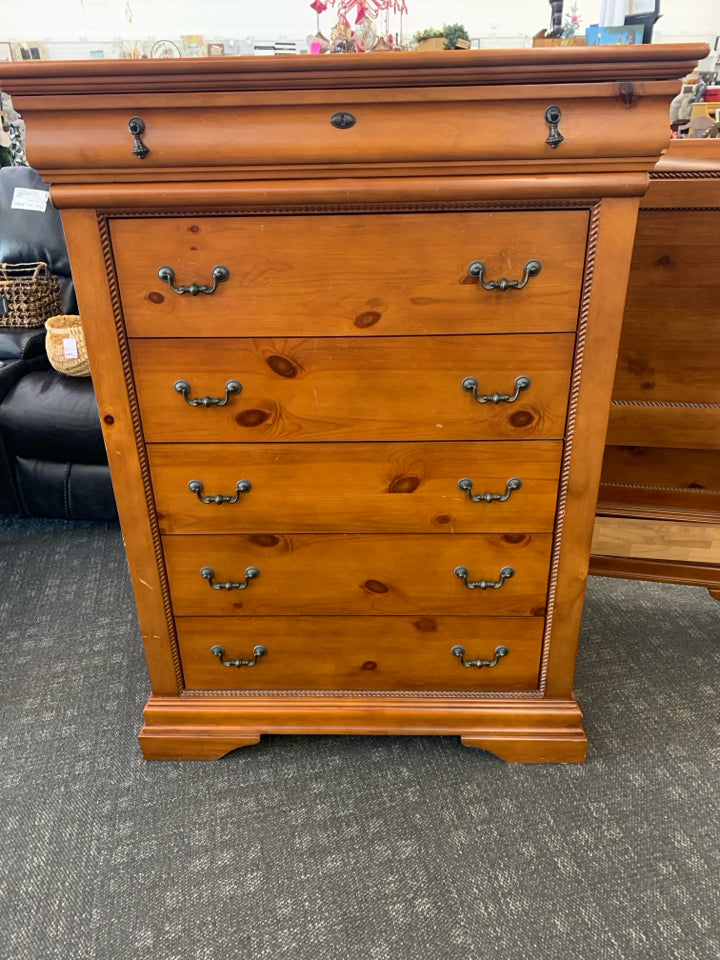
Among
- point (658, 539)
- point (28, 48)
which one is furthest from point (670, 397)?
point (28, 48)

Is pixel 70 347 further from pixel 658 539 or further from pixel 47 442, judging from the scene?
pixel 658 539

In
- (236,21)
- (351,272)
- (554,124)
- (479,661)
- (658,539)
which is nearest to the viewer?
(554,124)

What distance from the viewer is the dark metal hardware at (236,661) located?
1.31 meters

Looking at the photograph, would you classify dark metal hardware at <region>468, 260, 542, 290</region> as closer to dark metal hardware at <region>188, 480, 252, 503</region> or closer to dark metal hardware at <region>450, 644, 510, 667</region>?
dark metal hardware at <region>188, 480, 252, 503</region>

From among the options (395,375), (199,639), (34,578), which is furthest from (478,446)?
(34,578)

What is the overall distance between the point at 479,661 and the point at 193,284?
0.86 m

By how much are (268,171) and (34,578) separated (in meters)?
1.47

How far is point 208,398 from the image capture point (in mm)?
1104

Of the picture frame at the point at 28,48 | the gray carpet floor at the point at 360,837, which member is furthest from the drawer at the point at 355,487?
the picture frame at the point at 28,48

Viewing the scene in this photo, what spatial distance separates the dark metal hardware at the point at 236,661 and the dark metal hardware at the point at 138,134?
87 centimetres

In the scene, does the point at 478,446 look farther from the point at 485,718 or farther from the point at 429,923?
the point at 429,923

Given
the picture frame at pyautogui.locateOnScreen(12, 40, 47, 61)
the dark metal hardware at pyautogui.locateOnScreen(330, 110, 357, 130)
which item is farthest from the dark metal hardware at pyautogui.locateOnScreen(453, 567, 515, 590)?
the picture frame at pyautogui.locateOnScreen(12, 40, 47, 61)

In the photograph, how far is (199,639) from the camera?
1.31 metres

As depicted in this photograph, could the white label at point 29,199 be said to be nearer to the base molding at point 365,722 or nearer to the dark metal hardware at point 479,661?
the base molding at point 365,722
